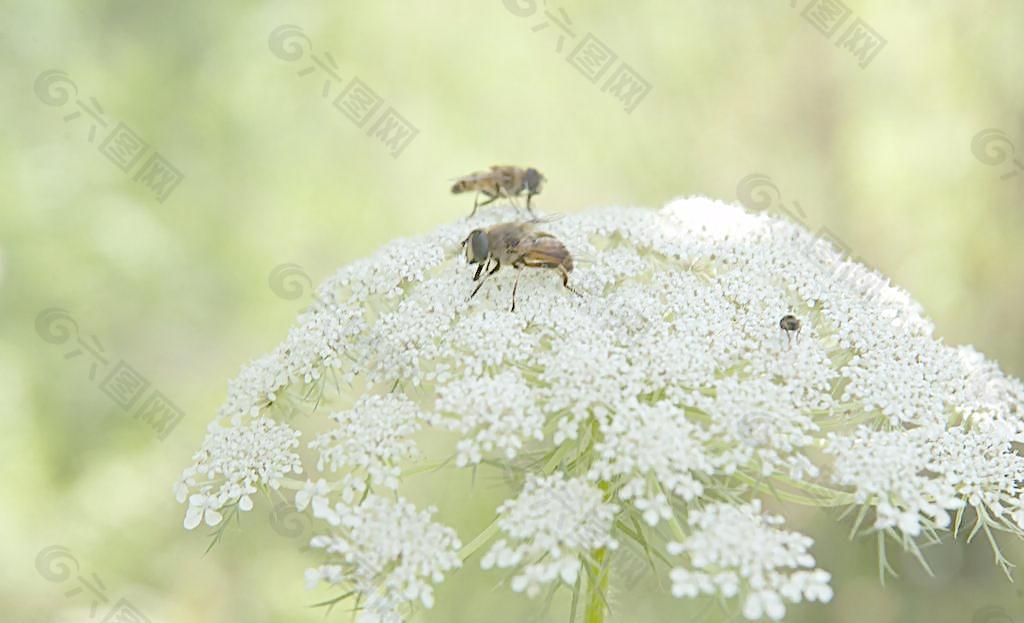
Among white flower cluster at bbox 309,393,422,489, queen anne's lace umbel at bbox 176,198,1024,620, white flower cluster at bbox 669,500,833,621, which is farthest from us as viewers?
white flower cluster at bbox 309,393,422,489

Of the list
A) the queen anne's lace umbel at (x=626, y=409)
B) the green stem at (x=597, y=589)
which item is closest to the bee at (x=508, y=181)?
the queen anne's lace umbel at (x=626, y=409)

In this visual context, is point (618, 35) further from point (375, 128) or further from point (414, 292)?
point (414, 292)

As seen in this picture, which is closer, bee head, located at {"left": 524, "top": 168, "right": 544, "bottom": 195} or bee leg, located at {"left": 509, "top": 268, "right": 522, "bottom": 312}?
bee leg, located at {"left": 509, "top": 268, "right": 522, "bottom": 312}

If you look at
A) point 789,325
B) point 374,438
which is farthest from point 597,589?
point 789,325

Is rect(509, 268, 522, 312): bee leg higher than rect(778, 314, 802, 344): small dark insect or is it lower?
lower

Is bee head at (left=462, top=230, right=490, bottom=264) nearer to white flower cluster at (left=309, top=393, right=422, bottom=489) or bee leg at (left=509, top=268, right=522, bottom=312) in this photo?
bee leg at (left=509, top=268, right=522, bottom=312)

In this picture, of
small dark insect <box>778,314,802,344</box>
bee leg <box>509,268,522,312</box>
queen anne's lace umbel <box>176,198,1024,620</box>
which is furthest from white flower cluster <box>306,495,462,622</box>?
small dark insect <box>778,314,802,344</box>

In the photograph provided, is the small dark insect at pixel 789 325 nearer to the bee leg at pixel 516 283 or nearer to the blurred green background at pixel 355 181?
the bee leg at pixel 516 283

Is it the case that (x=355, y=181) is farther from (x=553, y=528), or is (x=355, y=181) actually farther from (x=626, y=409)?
(x=553, y=528)
